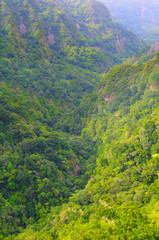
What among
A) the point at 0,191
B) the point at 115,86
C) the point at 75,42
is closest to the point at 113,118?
the point at 115,86

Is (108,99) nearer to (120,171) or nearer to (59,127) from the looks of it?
(59,127)

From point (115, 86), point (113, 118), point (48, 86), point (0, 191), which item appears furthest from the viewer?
point (48, 86)

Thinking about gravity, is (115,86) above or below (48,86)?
above

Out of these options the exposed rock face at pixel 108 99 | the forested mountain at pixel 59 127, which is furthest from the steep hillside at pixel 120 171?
the exposed rock face at pixel 108 99

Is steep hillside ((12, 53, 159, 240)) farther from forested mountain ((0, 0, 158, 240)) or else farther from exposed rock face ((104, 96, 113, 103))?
exposed rock face ((104, 96, 113, 103))

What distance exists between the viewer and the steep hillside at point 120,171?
22078 millimetres

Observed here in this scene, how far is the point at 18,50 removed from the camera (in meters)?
93.8

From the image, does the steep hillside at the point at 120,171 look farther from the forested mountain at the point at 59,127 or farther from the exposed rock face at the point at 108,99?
the exposed rock face at the point at 108,99

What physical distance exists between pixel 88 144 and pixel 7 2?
293ft

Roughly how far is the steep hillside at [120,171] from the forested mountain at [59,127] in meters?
0.21

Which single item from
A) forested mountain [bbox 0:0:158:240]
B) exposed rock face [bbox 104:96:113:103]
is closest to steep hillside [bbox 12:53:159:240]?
forested mountain [bbox 0:0:158:240]

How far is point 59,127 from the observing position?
3024 inches

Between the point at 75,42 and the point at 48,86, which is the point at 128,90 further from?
the point at 75,42

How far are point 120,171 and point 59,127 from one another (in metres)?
36.6
